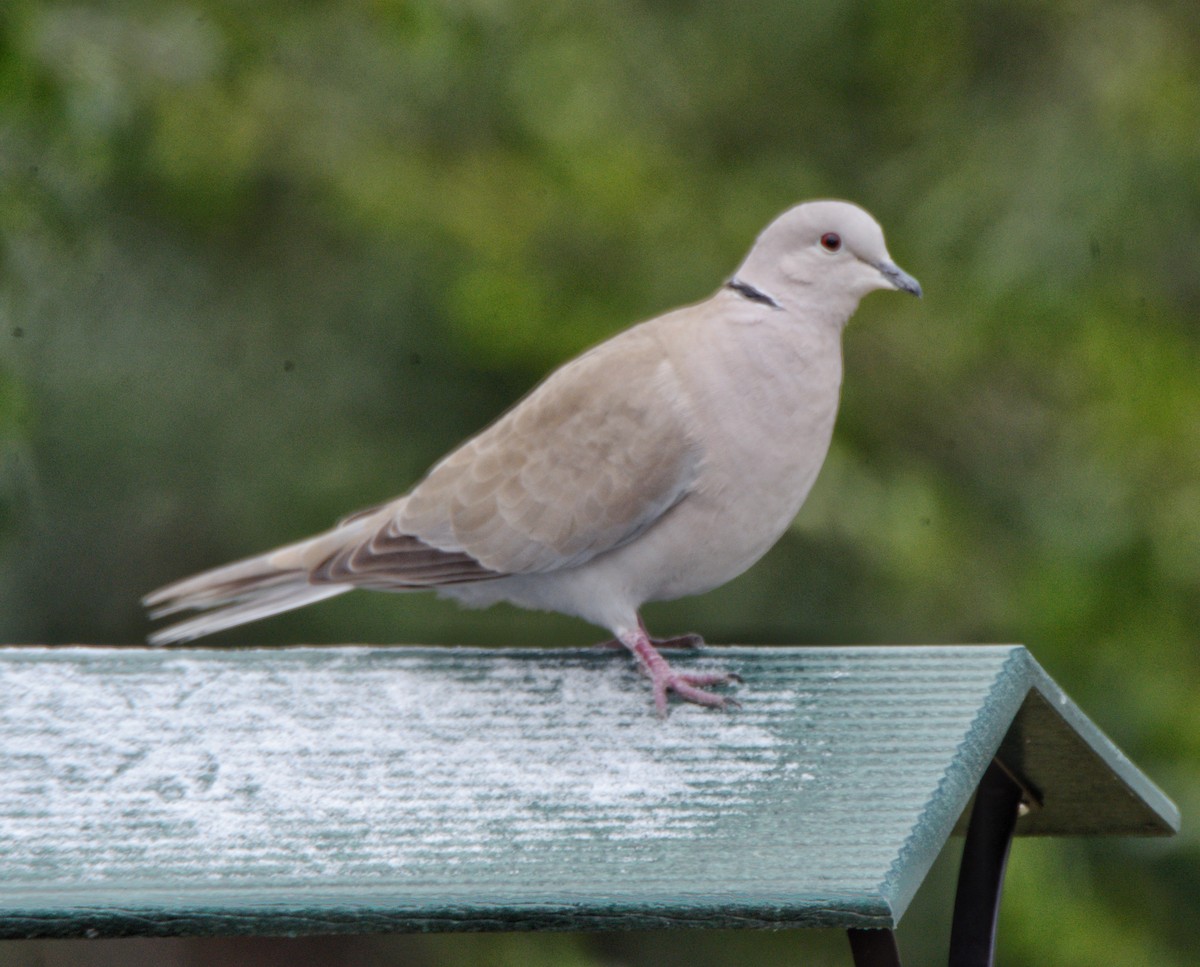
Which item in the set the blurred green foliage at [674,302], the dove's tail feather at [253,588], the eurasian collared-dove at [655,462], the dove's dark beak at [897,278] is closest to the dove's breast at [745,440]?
the eurasian collared-dove at [655,462]

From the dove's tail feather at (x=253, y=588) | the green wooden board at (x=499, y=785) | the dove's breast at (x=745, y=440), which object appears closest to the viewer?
the green wooden board at (x=499, y=785)

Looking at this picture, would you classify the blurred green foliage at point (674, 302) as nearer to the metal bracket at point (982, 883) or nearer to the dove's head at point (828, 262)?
the dove's head at point (828, 262)

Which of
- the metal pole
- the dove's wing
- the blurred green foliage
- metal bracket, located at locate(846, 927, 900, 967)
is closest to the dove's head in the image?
the dove's wing

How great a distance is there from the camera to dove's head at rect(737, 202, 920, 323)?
299 cm

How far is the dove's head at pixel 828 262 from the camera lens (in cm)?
299

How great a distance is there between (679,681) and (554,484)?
49 centimetres

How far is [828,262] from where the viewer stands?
9.82 ft

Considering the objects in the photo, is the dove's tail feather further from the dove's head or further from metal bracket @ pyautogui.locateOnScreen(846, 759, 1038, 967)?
metal bracket @ pyautogui.locateOnScreen(846, 759, 1038, 967)

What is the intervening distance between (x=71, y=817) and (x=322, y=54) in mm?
3857

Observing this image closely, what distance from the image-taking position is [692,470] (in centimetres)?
286

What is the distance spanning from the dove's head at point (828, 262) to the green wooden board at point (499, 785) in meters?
0.62

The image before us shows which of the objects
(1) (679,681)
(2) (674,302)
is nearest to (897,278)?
(1) (679,681)

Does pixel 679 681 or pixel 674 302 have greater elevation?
pixel 674 302

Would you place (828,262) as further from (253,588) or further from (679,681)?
(253,588)
